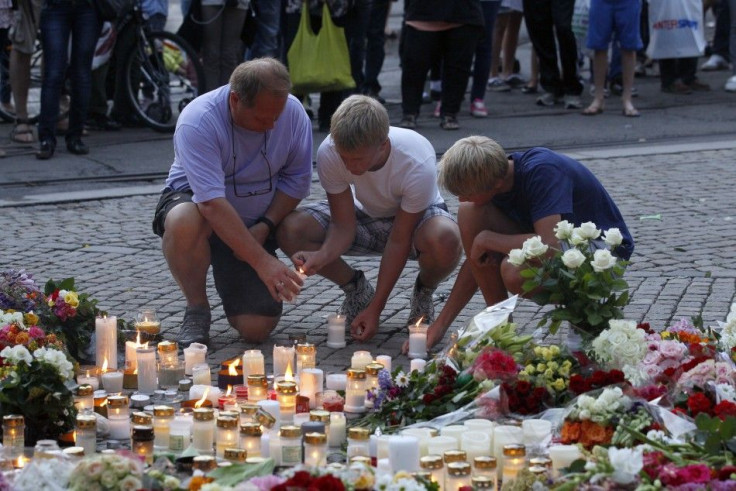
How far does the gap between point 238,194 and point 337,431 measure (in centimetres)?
161

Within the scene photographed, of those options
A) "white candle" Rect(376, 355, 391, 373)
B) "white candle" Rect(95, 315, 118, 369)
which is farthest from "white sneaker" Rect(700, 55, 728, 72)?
"white candle" Rect(95, 315, 118, 369)

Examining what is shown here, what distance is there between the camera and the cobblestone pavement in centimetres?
595

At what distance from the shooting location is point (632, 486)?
3.36 metres

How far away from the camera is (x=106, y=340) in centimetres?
521

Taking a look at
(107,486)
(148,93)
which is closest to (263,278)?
(107,486)

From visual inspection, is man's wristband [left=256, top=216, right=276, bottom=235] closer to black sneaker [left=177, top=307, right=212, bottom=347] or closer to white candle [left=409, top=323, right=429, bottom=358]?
black sneaker [left=177, top=307, right=212, bottom=347]

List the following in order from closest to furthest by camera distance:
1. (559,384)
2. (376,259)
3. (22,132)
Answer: (559,384) < (376,259) < (22,132)

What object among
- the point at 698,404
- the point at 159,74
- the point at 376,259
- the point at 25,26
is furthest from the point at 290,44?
the point at 698,404

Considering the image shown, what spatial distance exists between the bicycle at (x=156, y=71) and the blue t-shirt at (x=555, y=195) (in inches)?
212

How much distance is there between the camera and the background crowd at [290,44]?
A: 920 cm

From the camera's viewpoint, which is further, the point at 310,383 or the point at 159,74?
the point at 159,74

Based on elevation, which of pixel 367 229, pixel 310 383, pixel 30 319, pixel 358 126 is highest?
pixel 358 126

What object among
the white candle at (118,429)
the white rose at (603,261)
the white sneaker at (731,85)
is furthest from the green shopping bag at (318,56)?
the white candle at (118,429)

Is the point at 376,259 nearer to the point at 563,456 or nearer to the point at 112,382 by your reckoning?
the point at 112,382
